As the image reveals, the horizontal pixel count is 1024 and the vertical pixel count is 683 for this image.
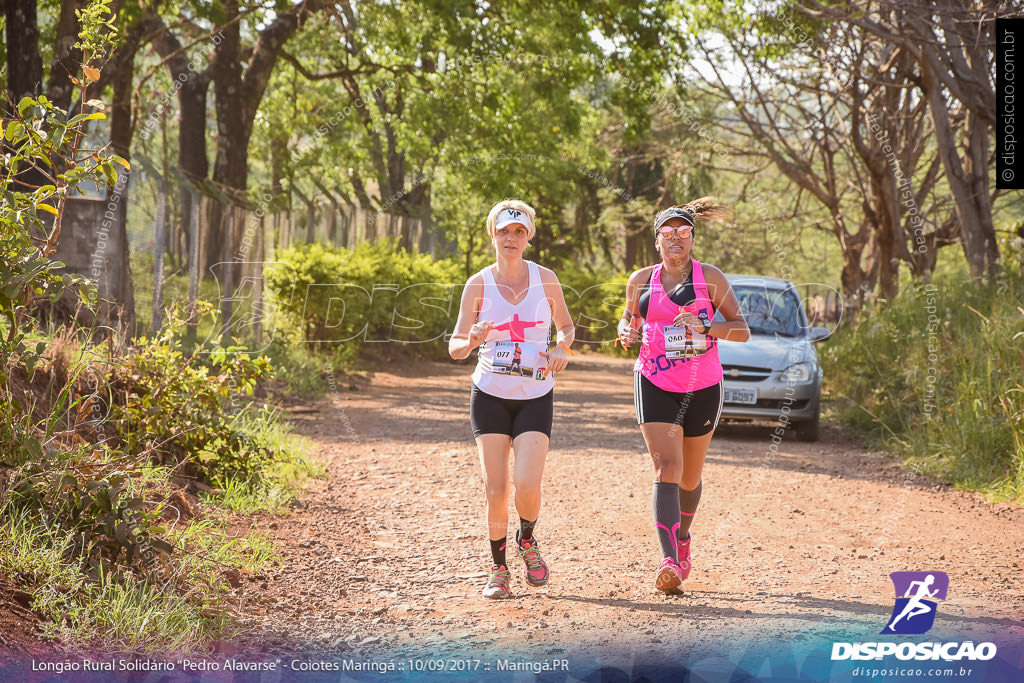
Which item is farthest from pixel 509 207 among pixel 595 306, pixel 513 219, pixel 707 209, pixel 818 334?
pixel 595 306

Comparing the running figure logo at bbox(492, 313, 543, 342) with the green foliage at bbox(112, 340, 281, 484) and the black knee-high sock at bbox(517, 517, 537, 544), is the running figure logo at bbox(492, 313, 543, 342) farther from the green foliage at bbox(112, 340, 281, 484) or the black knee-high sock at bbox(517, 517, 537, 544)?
the green foliage at bbox(112, 340, 281, 484)

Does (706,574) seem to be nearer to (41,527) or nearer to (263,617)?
(263,617)

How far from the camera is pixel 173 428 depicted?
6840 mm

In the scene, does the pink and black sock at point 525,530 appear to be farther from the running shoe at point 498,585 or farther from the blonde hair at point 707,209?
the blonde hair at point 707,209

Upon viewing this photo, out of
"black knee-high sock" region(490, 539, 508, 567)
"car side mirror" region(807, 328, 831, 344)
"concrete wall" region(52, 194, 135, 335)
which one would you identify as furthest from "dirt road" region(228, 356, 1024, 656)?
"concrete wall" region(52, 194, 135, 335)

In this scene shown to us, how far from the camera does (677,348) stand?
541 centimetres

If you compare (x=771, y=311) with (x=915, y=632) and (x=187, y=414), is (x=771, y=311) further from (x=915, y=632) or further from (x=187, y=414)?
(x=915, y=632)

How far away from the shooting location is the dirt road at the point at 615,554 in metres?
4.75

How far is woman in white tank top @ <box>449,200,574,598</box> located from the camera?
16.8ft

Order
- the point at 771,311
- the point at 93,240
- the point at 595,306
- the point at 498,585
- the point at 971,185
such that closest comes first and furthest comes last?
the point at 498,585 < the point at 93,240 < the point at 771,311 < the point at 971,185 < the point at 595,306

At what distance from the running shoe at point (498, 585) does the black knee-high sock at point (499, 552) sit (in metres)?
0.02

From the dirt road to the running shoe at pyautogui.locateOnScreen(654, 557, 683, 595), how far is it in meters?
0.07

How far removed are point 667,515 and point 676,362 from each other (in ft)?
2.64

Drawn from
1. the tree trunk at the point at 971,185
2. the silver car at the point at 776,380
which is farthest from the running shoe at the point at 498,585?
the tree trunk at the point at 971,185
